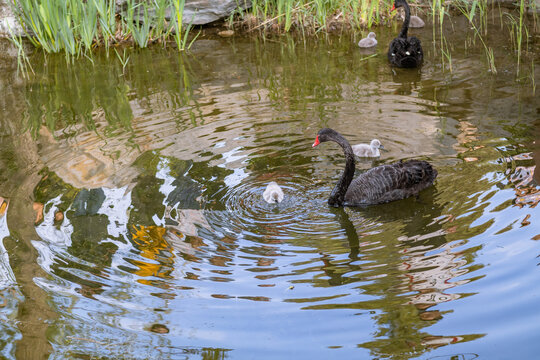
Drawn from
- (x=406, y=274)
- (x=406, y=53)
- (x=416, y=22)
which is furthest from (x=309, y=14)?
(x=406, y=274)

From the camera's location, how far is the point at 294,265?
4770mm

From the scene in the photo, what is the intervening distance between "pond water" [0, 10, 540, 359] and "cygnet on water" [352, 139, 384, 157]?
3.7 inches

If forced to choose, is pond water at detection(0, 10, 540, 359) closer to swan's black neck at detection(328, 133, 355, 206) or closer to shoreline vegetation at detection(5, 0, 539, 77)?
swan's black neck at detection(328, 133, 355, 206)

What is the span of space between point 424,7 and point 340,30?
185 cm

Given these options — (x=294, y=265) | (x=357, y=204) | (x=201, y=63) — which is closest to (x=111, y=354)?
(x=294, y=265)

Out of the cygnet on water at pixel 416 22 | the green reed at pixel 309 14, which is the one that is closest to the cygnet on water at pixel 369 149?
the green reed at pixel 309 14

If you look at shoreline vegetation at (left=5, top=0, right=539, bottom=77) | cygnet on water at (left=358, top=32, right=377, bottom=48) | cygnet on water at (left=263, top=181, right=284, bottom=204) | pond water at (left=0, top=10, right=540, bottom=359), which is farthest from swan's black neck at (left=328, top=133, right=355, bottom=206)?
cygnet on water at (left=358, top=32, right=377, bottom=48)

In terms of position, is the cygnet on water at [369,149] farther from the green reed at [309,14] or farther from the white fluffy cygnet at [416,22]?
the white fluffy cygnet at [416,22]

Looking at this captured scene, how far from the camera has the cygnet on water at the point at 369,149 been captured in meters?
6.55

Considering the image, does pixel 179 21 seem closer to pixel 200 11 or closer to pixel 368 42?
pixel 200 11

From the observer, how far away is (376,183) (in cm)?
574

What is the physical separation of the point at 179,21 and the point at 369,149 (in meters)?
4.93

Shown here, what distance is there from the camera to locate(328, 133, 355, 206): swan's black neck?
5652mm

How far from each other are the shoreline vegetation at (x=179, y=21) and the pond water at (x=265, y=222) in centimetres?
110
